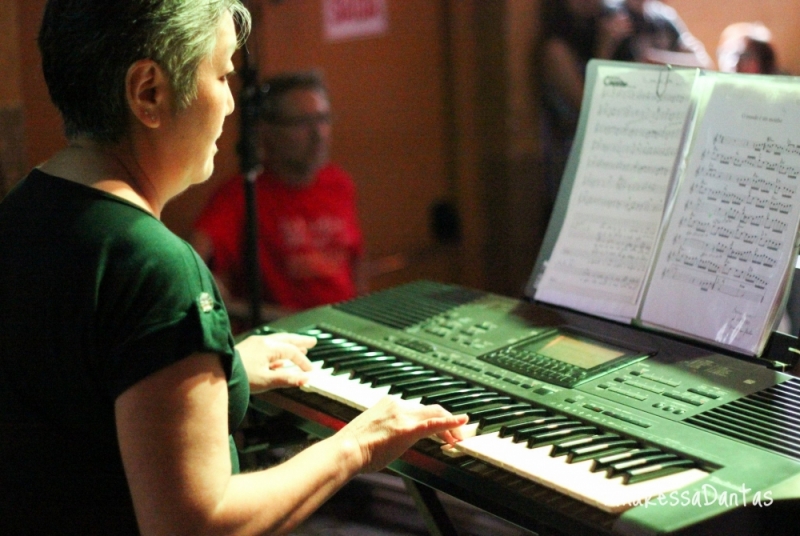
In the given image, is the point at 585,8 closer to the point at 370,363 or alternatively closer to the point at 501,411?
the point at 370,363

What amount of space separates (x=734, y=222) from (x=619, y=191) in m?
0.24

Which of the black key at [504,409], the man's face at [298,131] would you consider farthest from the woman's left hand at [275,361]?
the man's face at [298,131]

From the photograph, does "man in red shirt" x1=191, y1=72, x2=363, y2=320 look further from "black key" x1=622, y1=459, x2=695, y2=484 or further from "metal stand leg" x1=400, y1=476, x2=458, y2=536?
"black key" x1=622, y1=459, x2=695, y2=484

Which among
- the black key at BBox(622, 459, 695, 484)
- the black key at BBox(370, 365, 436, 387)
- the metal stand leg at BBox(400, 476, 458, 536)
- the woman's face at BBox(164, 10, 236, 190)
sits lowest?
the metal stand leg at BBox(400, 476, 458, 536)

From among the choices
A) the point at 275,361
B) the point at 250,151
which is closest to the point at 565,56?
the point at 250,151

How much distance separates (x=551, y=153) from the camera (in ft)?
13.1

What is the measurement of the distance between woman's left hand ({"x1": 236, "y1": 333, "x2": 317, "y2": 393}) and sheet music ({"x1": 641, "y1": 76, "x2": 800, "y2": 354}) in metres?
0.59

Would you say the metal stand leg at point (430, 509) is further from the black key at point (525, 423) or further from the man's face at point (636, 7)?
the man's face at point (636, 7)

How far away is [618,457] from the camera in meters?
1.09

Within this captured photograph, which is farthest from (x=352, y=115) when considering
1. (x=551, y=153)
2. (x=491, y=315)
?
(x=491, y=315)

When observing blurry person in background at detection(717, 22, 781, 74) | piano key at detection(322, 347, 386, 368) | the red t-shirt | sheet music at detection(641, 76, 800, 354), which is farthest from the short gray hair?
blurry person in background at detection(717, 22, 781, 74)

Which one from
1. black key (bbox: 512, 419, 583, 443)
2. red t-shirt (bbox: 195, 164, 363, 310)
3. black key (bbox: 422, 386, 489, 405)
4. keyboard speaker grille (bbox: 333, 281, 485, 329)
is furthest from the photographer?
red t-shirt (bbox: 195, 164, 363, 310)

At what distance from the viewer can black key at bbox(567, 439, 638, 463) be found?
1108 mm

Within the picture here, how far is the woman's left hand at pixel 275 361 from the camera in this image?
4.82 feet
